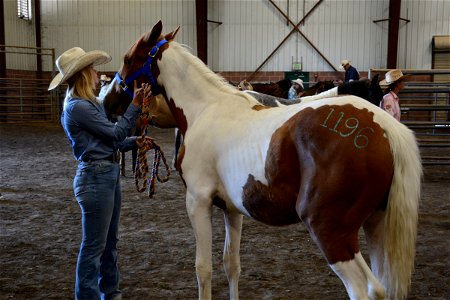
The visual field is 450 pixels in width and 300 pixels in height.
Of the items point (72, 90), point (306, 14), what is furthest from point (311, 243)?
point (306, 14)

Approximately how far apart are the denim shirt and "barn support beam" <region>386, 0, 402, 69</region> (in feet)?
54.4

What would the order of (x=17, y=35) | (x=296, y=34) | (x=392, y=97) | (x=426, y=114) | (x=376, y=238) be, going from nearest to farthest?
1. (x=376, y=238)
2. (x=392, y=97)
3. (x=426, y=114)
4. (x=296, y=34)
5. (x=17, y=35)

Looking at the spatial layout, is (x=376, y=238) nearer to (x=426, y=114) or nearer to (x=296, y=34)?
(x=426, y=114)

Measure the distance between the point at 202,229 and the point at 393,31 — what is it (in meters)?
17.0

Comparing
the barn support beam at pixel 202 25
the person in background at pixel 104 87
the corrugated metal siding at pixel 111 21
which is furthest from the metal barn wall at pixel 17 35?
the person in background at pixel 104 87

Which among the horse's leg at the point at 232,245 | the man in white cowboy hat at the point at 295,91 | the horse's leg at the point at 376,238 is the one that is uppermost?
the man in white cowboy hat at the point at 295,91

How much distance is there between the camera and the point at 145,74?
312cm

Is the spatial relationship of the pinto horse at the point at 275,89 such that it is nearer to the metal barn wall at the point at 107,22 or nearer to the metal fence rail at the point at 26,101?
the metal barn wall at the point at 107,22

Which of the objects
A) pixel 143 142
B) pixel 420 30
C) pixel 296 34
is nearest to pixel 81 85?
pixel 143 142

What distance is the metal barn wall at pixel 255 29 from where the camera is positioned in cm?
1830

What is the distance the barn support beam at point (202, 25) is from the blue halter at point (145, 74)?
15.8 meters

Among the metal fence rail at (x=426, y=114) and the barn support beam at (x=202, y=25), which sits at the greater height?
the barn support beam at (x=202, y=25)

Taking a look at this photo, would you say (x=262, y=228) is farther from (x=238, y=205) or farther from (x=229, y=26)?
(x=229, y=26)

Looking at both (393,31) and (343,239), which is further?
(393,31)
